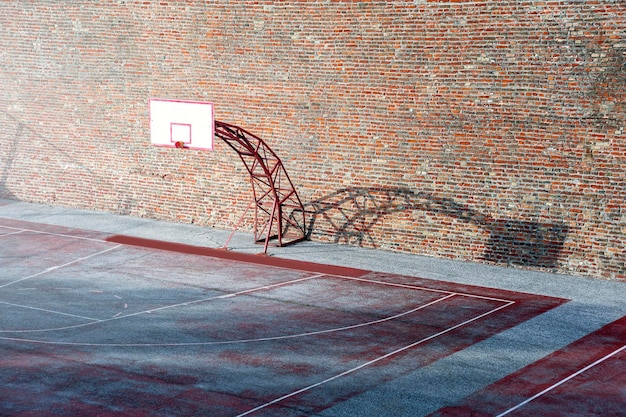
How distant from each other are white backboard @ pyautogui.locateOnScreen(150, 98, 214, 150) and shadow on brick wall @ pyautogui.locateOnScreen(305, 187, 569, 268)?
308 centimetres

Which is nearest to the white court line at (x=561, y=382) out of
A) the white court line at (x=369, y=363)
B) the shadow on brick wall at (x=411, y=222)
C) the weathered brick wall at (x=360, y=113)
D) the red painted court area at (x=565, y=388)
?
the red painted court area at (x=565, y=388)

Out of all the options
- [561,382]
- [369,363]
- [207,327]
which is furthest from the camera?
[207,327]

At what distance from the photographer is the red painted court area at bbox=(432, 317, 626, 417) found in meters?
12.1

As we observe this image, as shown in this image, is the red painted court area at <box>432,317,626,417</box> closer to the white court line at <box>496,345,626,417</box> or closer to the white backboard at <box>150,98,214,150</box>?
the white court line at <box>496,345,626,417</box>

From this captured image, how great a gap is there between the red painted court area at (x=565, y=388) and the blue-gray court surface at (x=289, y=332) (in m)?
0.03

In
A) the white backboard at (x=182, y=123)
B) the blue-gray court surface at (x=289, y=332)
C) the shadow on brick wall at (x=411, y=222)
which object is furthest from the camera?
the white backboard at (x=182, y=123)

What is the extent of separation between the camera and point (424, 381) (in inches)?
513

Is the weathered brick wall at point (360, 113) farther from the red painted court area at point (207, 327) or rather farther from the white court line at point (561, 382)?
the white court line at point (561, 382)

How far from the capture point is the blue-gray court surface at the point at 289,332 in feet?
40.4

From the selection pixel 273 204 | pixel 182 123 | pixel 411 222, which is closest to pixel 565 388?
pixel 411 222

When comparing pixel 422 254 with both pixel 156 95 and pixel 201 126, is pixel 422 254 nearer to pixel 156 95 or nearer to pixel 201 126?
pixel 201 126

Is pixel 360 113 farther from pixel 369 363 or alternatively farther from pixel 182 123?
pixel 369 363

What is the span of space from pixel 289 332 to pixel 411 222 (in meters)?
6.07

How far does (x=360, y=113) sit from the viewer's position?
817 inches
